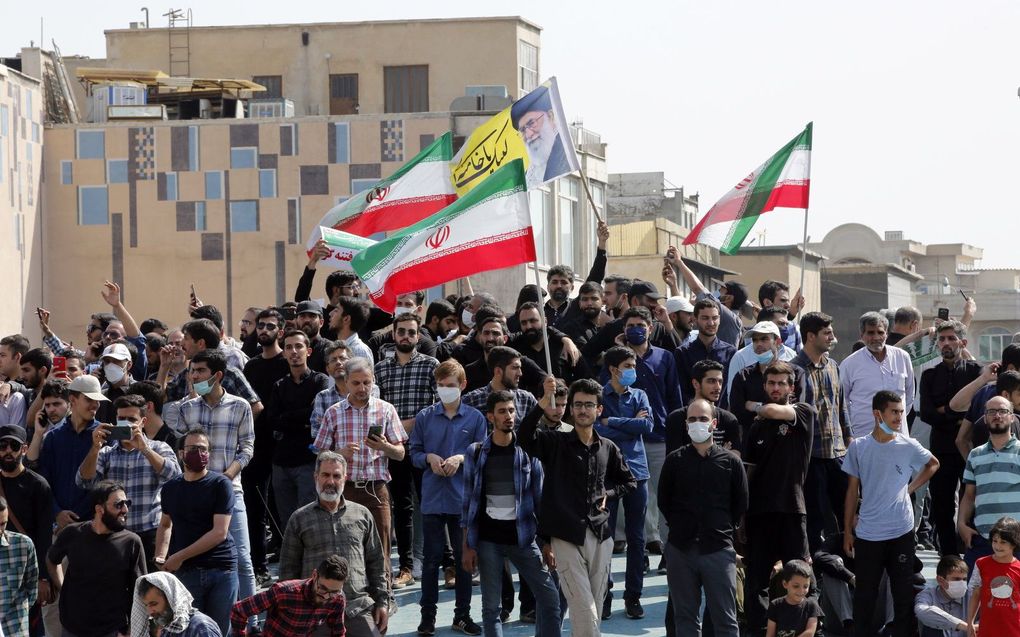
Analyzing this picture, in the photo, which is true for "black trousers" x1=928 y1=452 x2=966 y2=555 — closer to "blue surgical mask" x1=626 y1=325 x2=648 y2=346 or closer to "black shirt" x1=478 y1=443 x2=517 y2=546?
"blue surgical mask" x1=626 y1=325 x2=648 y2=346

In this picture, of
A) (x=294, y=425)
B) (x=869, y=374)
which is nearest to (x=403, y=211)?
(x=294, y=425)

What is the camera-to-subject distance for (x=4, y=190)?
127ft

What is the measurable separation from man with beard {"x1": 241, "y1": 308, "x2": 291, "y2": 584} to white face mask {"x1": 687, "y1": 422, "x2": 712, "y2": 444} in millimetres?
3984

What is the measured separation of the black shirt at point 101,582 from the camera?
Result: 38.0ft

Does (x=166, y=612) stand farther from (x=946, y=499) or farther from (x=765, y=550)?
(x=946, y=499)

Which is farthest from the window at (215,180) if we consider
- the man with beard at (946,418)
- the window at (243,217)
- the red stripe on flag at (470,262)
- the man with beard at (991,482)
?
the man with beard at (991,482)

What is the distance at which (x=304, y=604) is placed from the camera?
10.7m

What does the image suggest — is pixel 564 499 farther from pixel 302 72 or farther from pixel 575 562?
pixel 302 72

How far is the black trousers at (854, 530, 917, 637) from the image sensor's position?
12367 millimetres

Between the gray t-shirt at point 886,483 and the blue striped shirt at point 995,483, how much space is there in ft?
1.47

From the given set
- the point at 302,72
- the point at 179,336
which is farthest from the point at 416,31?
the point at 179,336

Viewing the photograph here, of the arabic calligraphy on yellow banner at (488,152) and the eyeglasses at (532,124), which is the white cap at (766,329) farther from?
the eyeglasses at (532,124)

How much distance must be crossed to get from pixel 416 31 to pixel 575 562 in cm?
3349

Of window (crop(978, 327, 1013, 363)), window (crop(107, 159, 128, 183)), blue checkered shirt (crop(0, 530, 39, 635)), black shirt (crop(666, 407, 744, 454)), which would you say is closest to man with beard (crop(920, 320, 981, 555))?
black shirt (crop(666, 407, 744, 454))
